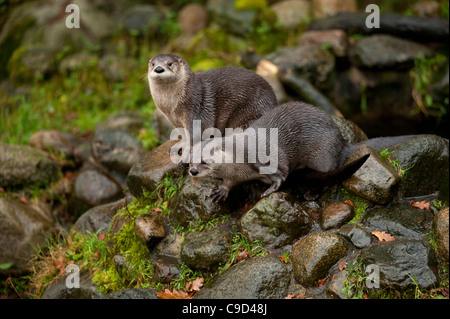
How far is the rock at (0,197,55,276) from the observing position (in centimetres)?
473

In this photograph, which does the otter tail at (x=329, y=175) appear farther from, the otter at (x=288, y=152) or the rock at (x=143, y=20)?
the rock at (x=143, y=20)

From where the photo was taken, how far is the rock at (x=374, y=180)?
10.5 feet

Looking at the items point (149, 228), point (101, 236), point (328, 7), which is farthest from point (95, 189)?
point (328, 7)

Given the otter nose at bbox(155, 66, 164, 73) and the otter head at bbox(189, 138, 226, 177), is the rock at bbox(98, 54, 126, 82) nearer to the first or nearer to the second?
the otter nose at bbox(155, 66, 164, 73)

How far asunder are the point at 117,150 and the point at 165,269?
2.63 m

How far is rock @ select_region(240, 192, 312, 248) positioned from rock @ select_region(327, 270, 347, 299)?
17.9 inches

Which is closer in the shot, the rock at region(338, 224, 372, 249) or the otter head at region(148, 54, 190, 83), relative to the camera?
the rock at region(338, 224, 372, 249)

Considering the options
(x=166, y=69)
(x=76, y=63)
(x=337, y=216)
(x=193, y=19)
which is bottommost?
(x=337, y=216)

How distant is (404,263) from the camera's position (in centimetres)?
274

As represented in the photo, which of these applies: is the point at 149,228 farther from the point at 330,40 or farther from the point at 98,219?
the point at 330,40

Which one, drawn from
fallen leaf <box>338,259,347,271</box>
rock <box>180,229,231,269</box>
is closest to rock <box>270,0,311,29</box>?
rock <box>180,229,231,269</box>

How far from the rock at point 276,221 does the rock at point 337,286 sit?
453 mm

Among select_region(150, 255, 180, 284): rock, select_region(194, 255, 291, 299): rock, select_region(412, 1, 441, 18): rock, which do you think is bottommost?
select_region(150, 255, 180, 284): rock
